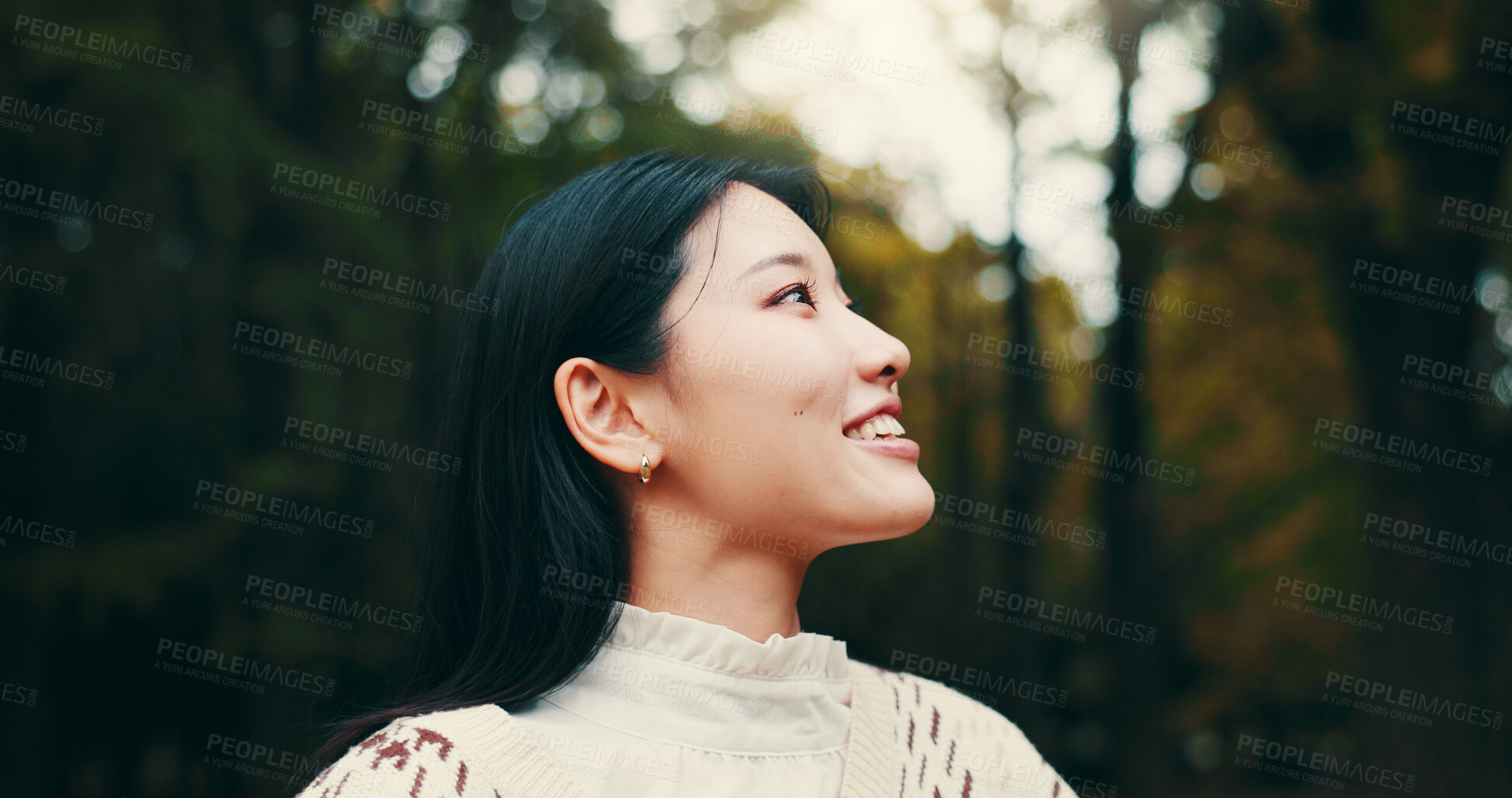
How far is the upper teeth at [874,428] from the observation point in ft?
6.77

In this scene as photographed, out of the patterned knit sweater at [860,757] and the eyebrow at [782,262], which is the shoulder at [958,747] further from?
the eyebrow at [782,262]

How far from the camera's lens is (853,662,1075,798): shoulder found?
85.6 inches

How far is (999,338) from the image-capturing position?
13359mm

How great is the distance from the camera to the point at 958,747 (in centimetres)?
225
